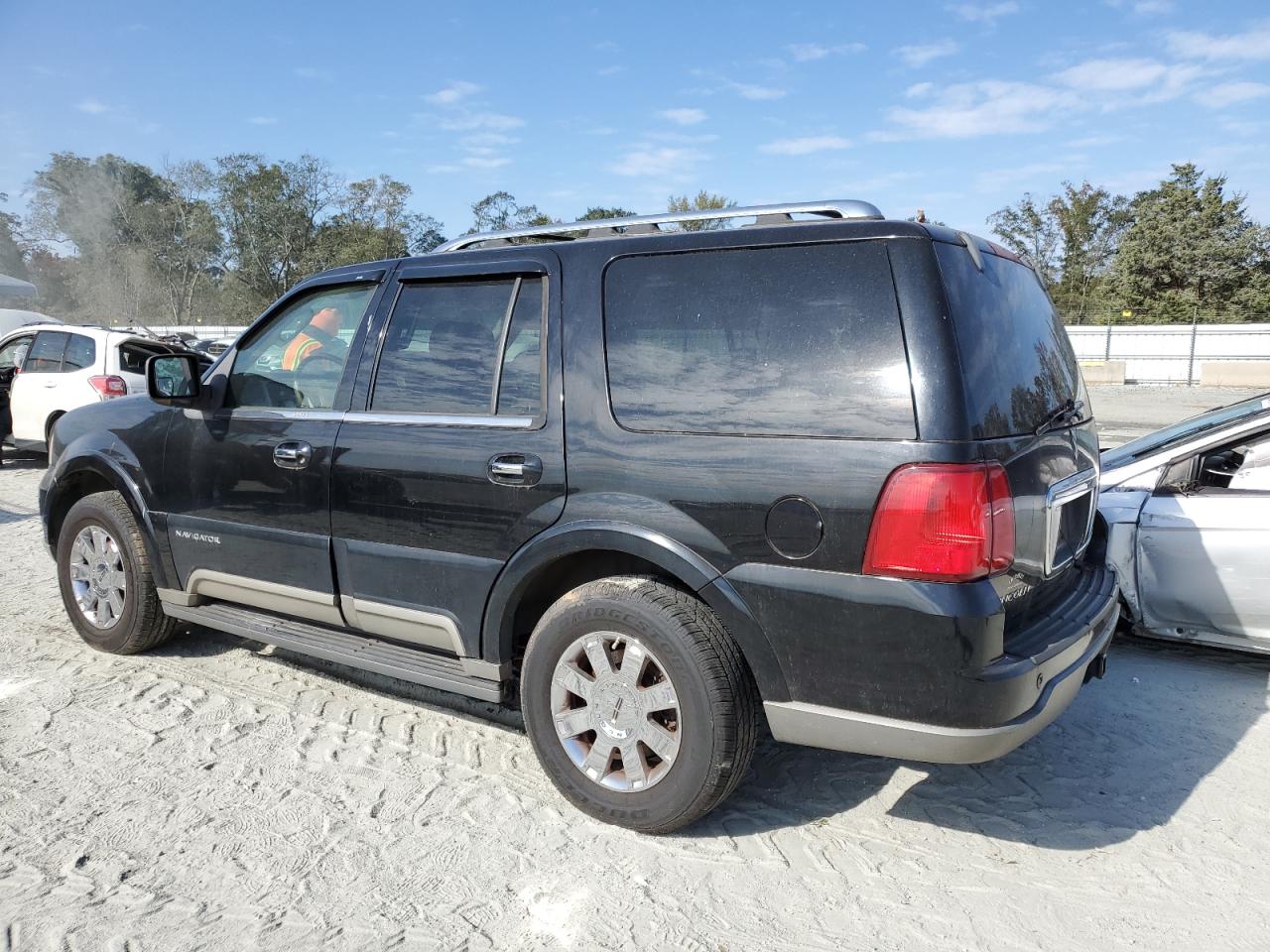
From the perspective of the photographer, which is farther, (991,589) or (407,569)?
(407,569)

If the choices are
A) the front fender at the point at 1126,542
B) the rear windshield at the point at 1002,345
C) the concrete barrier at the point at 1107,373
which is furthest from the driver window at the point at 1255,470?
the concrete barrier at the point at 1107,373

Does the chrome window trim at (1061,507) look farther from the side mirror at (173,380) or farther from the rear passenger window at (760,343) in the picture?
the side mirror at (173,380)

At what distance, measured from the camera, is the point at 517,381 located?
3.36 metres

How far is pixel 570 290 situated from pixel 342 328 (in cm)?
120

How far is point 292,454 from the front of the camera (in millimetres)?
3828

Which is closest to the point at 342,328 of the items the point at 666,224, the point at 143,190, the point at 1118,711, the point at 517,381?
the point at 517,381

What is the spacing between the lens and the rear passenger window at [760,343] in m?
2.67

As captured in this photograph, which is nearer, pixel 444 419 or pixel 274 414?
pixel 444 419

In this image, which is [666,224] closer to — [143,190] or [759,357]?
[759,357]

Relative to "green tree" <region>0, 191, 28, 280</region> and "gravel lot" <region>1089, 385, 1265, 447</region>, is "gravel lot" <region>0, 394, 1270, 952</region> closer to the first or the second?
"gravel lot" <region>1089, 385, 1265, 447</region>

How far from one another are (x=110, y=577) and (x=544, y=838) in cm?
295

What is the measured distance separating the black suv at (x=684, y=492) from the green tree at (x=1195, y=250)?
141ft

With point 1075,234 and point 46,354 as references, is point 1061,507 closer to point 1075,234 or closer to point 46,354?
point 46,354

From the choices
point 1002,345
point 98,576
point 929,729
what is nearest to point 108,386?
point 98,576
